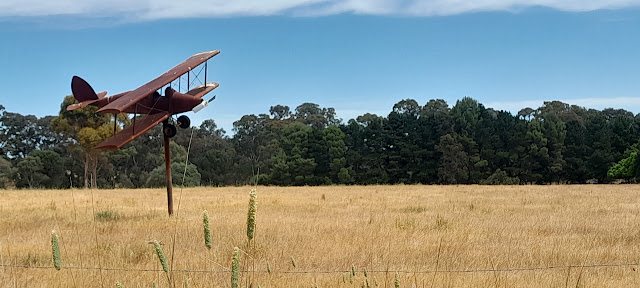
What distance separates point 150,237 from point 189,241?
1.08 meters

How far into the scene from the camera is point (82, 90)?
49.1ft

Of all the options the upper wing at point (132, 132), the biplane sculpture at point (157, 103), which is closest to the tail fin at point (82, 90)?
the biplane sculpture at point (157, 103)

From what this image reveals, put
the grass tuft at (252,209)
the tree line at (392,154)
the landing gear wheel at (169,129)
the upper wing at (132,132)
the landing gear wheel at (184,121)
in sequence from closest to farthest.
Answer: the grass tuft at (252,209)
the upper wing at (132,132)
the landing gear wheel at (169,129)
the landing gear wheel at (184,121)
the tree line at (392,154)

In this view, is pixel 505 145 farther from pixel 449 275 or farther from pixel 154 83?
pixel 449 275

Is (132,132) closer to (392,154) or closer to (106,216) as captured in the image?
(106,216)

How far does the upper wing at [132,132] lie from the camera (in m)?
14.0

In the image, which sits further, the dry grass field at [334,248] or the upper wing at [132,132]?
the upper wing at [132,132]

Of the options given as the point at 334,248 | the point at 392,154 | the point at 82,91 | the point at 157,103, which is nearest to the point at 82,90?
the point at 82,91

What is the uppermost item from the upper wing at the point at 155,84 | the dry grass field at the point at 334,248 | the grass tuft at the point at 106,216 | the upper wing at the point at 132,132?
the upper wing at the point at 155,84

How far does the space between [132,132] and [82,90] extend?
1.99 metres

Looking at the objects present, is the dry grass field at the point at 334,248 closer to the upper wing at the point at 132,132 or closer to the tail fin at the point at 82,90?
the upper wing at the point at 132,132

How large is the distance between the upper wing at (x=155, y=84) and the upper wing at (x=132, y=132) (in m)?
1.01

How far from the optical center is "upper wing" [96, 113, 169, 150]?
14.0 meters

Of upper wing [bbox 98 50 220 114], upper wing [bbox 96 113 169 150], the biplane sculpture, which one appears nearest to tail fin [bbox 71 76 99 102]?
the biplane sculpture
